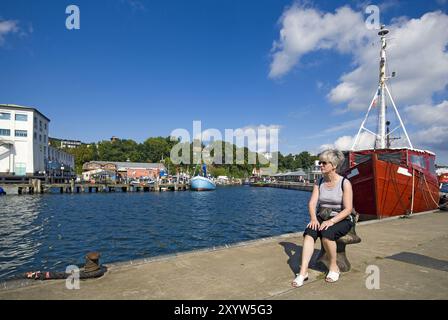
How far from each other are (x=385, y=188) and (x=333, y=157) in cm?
1329

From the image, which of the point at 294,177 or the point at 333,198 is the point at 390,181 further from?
the point at 294,177

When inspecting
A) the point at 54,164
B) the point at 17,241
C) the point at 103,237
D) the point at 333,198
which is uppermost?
the point at 54,164

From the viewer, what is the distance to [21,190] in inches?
1897

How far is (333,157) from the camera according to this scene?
4.54 metres

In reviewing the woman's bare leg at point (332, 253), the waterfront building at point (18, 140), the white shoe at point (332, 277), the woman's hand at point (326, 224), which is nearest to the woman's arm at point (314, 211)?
the woman's hand at point (326, 224)

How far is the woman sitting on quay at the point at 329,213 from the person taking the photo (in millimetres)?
4273

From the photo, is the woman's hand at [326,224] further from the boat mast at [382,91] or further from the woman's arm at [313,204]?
the boat mast at [382,91]

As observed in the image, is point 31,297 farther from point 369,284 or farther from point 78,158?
point 78,158

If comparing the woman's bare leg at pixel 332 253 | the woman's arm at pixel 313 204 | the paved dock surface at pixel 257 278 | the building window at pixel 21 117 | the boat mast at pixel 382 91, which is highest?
the building window at pixel 21 117

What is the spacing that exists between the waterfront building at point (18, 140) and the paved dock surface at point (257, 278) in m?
62.2

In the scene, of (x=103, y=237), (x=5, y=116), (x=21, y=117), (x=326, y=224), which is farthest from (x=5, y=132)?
(x=326, y=224)

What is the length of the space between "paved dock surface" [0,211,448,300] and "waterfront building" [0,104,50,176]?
204ft

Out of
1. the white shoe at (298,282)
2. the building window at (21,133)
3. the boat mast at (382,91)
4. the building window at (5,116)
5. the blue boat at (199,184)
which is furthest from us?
the blue boat at (199,184)

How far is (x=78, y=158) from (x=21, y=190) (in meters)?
81.0
